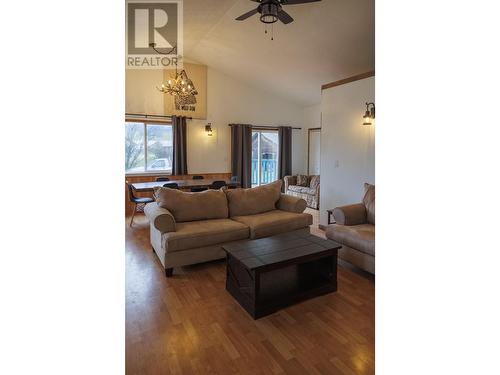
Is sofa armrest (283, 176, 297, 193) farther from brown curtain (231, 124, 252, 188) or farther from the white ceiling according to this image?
the white ceiling

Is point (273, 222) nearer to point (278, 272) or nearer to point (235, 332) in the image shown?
point (278, 272)

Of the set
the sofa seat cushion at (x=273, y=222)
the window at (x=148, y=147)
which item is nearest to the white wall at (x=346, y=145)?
the sofa seat cushion at (x=273, y=222)

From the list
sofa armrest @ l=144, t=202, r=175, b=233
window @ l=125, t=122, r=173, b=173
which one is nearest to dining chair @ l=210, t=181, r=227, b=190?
window @ l=125, t=122, r=173, b=173

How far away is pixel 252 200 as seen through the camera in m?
4.00

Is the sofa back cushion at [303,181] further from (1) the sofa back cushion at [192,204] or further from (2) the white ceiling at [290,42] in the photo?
(1) the sofa back cushion at [192,204]

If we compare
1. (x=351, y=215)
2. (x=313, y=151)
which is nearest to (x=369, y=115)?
(x=351, y=215)

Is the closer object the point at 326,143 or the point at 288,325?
the point at 288,325

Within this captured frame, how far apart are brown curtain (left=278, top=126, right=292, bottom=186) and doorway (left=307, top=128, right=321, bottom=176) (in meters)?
0.61

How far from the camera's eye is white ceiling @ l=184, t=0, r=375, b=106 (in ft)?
13.0
